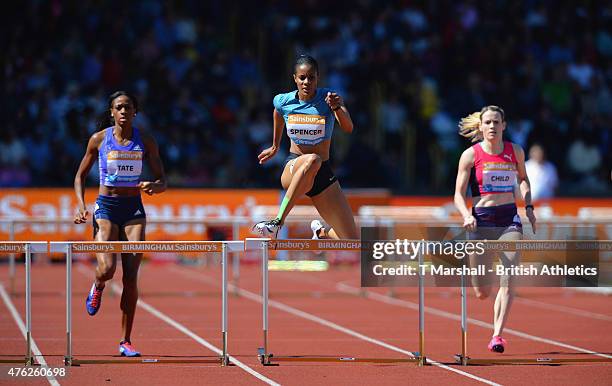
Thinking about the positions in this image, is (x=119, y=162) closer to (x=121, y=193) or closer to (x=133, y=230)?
(x=121, y=193)

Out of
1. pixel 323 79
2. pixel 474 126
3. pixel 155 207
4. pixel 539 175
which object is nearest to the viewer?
pixel 474 126

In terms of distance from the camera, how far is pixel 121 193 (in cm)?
1055

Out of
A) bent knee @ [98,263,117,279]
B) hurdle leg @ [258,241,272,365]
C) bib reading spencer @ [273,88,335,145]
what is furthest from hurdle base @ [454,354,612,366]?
bent knee @ [98,263,117,279]

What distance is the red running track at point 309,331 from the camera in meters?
9.55

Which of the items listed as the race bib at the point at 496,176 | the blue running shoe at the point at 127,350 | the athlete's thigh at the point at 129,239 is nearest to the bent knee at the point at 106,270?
the athlete's thigh at the point at 129,239

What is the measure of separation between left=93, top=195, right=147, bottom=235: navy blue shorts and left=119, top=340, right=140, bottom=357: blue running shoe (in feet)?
3.29

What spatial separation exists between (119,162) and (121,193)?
27 cm

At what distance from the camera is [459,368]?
9.98m

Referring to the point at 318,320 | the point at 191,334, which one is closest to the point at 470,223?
the point at 191,334

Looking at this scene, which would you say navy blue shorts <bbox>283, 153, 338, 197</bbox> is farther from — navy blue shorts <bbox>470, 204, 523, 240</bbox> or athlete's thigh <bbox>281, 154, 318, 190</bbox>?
navy blue shorts <bbox>470, 204, 523, 240</bbox>

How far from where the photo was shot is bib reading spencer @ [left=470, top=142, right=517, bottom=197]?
35.4 ft

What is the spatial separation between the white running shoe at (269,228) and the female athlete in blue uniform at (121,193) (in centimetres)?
109

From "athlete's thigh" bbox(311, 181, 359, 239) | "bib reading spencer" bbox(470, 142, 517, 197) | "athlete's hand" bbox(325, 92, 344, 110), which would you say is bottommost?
"athlete's thigh" bbox(311, 181, 359, 239)

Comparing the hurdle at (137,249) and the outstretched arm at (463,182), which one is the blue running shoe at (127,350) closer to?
the hurdle at (137,249)
